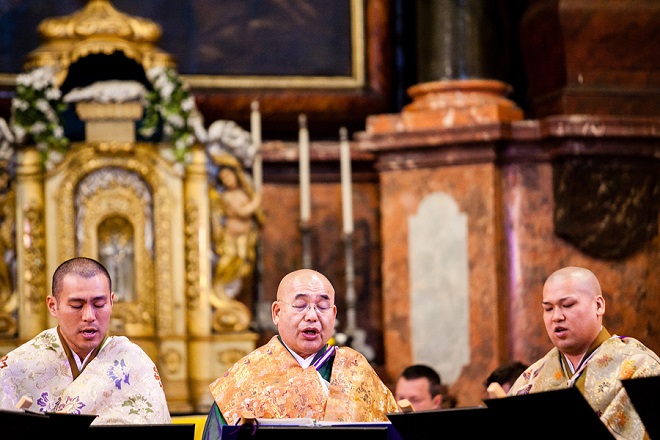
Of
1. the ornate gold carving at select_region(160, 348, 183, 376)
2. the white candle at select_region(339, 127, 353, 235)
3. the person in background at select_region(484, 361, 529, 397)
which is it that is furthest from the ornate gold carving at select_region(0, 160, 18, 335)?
the person in background at select_region(484, 361, 529, 397)

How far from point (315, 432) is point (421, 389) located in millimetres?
2124

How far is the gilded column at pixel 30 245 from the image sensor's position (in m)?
7.85

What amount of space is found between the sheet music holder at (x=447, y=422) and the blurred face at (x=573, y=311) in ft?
2.93

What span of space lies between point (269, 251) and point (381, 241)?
0.69 metres

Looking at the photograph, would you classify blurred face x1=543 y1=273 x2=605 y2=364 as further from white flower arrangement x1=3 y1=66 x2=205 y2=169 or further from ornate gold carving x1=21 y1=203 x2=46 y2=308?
ornate gold carving x1=21 y1=203 x2=46 y2=308

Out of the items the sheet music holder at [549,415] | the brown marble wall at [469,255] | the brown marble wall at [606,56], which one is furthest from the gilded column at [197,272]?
the sheet music holder at [549,415]

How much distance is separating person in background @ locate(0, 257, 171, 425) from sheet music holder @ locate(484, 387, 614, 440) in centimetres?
159

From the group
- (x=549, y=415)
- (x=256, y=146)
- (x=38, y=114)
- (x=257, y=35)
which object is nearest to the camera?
(x=549, y=415)

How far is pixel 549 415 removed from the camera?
4.95 m

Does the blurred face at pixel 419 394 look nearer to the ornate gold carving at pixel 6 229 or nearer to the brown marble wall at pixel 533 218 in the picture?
the brown marble wall at pixel 533 218

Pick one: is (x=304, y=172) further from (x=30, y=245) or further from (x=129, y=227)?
(x=30, y=245)

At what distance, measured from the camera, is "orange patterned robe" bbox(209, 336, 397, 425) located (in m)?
5.91

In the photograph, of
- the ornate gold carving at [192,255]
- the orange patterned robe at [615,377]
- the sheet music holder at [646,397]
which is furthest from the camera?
the ornate gold carving at [192,255]

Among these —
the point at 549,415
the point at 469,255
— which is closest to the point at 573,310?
the point at 549,415
